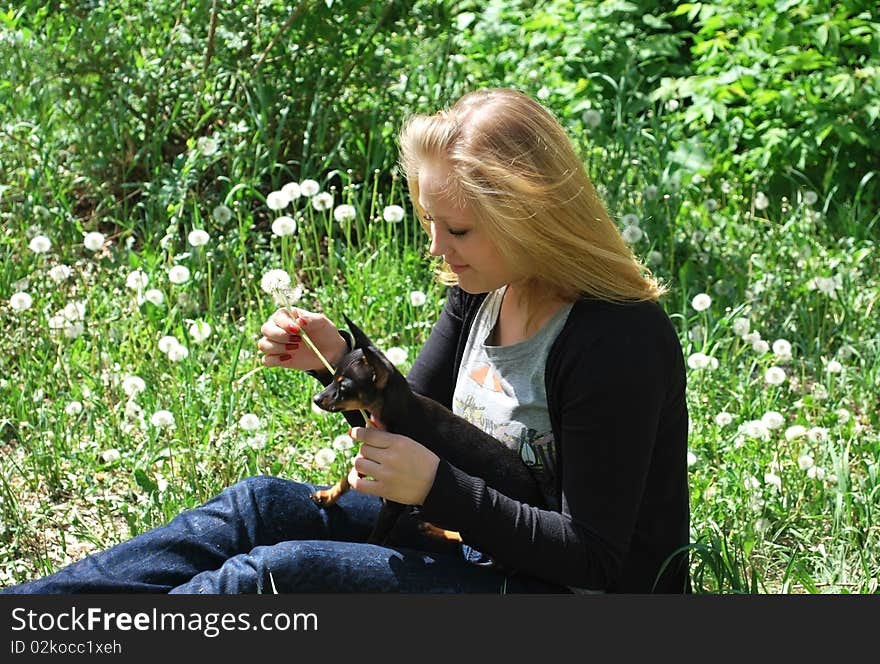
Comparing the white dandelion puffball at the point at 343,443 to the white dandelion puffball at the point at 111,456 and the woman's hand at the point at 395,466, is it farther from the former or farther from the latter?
the woman's hand at the point at 395,466

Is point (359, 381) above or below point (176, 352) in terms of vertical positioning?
above

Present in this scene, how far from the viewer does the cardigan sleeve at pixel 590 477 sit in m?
2.05

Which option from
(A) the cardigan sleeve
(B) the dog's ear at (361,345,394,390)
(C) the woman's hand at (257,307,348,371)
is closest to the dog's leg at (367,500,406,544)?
(A) the cardigan sleeve

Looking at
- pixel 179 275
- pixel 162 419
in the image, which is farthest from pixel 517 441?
pixel 179 275

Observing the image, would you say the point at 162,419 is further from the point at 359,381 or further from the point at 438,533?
the point at 359,381

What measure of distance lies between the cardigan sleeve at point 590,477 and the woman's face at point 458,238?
21 cm

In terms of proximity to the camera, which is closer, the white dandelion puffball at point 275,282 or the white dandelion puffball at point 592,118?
the white dandelion puffball at point 275,282

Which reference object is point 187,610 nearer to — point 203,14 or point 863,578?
point 863,578

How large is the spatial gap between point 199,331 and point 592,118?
189 cm

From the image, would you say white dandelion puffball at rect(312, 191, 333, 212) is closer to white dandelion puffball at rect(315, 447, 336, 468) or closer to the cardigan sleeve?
white dandelion puffball at rect(315, 447, 336, 468)

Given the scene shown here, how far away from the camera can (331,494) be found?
2354mm

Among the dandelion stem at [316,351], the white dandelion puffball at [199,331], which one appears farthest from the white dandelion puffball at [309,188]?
the dandelion stem at [316,351]

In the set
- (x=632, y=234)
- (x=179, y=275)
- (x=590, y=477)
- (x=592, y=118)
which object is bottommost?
(x=590, y=477)

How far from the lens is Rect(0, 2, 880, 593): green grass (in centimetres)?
298
